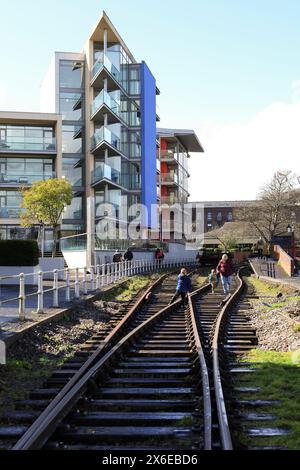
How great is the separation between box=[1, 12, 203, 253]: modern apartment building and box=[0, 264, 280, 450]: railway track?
127 ft

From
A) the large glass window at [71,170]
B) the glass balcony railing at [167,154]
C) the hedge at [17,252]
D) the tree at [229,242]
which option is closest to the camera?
the hedge at [17,252]

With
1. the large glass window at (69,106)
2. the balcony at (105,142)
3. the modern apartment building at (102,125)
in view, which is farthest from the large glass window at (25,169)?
the large glass window at (69,106)

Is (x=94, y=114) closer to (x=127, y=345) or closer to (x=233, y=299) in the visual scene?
(x=233, y=299)

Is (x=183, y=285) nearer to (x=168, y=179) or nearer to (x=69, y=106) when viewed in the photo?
(x=69, y=106)

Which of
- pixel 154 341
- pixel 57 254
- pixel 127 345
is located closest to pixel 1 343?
pixel 127 345

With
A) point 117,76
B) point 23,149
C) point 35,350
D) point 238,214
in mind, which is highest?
point 117,76

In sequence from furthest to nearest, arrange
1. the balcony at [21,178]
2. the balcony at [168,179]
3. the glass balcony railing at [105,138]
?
the balcony at [168,179], the balcony at [21,178], the glass balcony railing at [105,138]

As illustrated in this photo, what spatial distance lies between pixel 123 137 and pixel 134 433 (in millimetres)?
54544

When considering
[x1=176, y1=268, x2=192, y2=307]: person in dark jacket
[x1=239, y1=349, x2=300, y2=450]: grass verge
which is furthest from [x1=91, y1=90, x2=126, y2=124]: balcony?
[x1=239, y1=349, x2=300, y2=450]: grass verge

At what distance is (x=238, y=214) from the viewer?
2933 inches

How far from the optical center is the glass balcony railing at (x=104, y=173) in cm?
5072

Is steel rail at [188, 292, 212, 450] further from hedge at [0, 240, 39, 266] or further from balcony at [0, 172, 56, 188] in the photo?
balcony at [0, 172, 56, 188]

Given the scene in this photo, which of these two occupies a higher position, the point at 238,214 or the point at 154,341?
the point at 238,214

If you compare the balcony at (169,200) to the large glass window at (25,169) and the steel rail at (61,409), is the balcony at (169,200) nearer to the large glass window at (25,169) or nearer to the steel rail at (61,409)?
the large glass window at (25,169)
